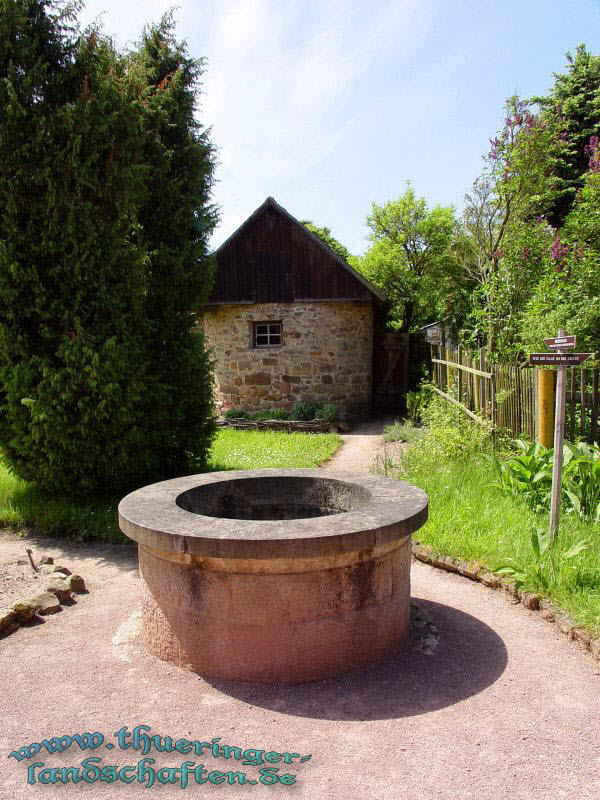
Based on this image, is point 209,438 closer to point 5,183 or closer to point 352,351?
point 5,183

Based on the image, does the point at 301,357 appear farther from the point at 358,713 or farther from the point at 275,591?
the point at 358,713

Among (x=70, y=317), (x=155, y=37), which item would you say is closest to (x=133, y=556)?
(x=70, y=317)

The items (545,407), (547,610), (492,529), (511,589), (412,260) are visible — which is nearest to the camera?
(547,610)

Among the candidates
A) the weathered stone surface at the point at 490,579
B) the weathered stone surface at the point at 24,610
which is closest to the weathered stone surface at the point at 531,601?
the weathered stone surface at the point at 490,579

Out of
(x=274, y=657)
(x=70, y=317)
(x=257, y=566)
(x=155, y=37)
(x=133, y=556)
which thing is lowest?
(x=133, y=556)

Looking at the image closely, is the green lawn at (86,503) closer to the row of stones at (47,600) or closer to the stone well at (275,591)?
the row of stones at (47,600)

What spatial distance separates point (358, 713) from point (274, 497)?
2.02 meters

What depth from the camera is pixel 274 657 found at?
331 centimetres

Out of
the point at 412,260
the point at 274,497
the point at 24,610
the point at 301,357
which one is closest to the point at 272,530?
the point at 274,497

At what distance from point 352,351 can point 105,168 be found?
9160 mm

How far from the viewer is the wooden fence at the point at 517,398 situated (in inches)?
257

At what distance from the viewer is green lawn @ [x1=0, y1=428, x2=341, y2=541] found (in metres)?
6.68

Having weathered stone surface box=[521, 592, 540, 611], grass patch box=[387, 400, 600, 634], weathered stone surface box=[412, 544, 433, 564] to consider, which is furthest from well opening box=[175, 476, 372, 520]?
weathered stone surface box=[521, 592, 540, 611]

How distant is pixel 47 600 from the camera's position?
14.6 feet
